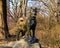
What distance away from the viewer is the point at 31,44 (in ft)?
9.43

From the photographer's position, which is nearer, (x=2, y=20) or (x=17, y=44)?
(x=17, y=44)

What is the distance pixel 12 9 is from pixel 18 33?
8.51 ft

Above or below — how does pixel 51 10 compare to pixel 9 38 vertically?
above

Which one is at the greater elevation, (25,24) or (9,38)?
(25,24)

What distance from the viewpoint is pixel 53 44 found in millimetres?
4754

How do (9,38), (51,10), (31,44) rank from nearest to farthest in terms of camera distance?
(31,44) → (9,38) → (51,10)

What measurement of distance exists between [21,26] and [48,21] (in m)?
2.38

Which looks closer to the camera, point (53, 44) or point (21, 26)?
point (21, 26)

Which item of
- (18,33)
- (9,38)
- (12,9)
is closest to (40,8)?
(12,9)

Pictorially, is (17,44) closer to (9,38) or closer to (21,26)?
(21,26)

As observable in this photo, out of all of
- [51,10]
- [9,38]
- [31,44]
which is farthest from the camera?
[51,10]

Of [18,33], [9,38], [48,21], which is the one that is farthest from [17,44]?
[48,21]

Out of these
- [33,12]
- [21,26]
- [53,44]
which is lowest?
[53,44]

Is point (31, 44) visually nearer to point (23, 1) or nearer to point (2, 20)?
point (2, 20)
